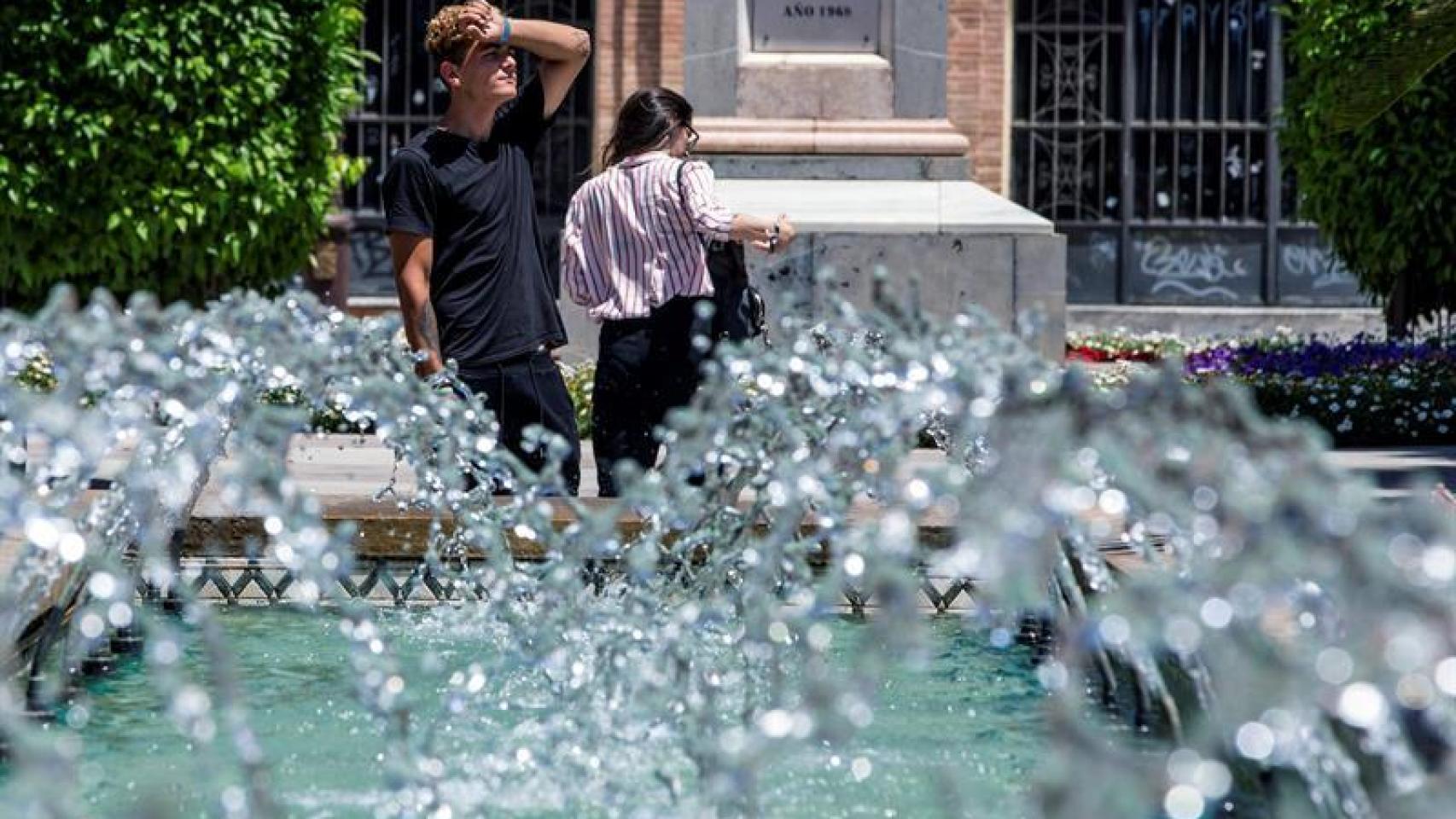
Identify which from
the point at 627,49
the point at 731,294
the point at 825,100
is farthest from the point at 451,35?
the point at 627,49

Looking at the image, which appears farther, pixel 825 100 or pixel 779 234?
pixel 825 100

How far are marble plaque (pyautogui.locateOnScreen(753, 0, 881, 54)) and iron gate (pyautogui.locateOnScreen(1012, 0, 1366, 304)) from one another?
31.5ft

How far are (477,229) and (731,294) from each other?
1.32m

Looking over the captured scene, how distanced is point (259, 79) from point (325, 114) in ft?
1.94

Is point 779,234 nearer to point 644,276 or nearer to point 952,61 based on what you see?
point 644,276

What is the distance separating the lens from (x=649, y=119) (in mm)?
7438

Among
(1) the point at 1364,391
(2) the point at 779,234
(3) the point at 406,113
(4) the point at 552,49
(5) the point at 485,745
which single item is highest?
(4) the point at 552,49

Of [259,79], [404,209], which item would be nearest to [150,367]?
[404,209]

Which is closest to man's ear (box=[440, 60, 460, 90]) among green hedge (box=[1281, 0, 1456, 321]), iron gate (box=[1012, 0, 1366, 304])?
green hedge (box=[1281, 0, 1456, 321])

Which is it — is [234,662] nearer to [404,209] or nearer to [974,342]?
[404,209]

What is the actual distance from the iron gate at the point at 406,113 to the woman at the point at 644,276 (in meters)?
14.7

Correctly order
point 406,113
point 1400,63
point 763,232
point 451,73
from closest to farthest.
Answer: point 451,73 → point 763,232 → point 1400,63 → point 406,113

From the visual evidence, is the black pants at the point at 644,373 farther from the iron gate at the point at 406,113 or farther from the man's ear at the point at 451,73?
the iron gate at the point at 406,113

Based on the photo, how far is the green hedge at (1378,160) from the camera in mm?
17203
